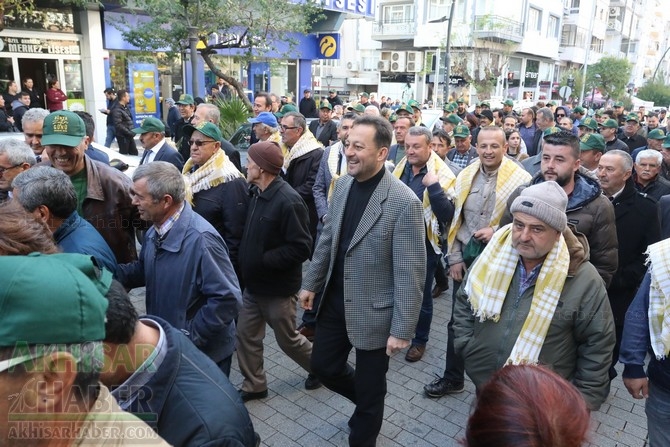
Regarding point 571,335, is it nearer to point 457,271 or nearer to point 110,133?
point 457,271

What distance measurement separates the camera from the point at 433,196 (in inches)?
168

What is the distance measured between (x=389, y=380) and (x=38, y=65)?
637 inches

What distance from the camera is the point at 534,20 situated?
47.2 m

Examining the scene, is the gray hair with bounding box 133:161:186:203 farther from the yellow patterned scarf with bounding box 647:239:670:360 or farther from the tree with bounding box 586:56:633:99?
the tree with bounding box 586:56:633:99

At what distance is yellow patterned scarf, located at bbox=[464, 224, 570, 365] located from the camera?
8.69 feet

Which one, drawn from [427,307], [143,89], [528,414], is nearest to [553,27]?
[143,89]

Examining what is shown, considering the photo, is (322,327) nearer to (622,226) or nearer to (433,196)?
(433,196)

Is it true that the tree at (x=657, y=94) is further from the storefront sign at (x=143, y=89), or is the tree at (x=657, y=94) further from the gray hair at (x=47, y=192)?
the gray hair at (x=47, y=192)

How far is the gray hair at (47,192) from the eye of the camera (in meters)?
2.91

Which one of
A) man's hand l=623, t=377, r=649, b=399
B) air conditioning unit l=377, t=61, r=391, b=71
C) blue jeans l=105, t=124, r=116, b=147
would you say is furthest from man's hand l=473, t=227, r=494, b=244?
air conditioning unit l=377, t=61, r=391, b=71

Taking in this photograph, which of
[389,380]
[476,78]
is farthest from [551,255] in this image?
[476,78]

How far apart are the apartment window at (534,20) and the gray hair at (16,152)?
48.3 m

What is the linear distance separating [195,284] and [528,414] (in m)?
2.12

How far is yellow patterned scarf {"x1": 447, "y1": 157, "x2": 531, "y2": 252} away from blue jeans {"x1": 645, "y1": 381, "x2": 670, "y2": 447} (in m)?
1.74
